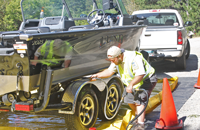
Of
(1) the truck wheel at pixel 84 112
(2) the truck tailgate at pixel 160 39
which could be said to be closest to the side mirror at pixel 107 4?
(2) the truck tailgate at pixel 160 39

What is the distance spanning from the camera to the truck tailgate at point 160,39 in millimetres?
8094

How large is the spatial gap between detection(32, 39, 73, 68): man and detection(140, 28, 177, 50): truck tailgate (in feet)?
15.9

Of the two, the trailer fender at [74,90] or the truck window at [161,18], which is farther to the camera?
the truck window at [161,18]

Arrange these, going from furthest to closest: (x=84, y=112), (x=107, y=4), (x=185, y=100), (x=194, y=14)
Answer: (x=194, y=14)
(x=107, y=4)
(x=185, y=100)
(x=84, y=112)

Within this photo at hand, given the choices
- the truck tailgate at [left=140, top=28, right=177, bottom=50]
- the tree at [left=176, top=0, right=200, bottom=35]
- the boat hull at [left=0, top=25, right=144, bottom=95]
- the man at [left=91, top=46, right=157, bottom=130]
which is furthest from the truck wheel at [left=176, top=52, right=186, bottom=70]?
the tree at [left=176, top=0, right=200, bottom=35]

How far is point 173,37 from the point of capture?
808 cm

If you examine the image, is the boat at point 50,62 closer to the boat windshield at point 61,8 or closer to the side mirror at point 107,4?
the boat windshield at point 61,8

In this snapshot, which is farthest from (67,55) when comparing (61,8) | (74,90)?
(61,8)

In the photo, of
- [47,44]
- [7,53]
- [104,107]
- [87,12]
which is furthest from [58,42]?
[87,12]

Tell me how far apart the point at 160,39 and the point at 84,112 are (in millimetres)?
4939

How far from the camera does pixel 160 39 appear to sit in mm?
8211

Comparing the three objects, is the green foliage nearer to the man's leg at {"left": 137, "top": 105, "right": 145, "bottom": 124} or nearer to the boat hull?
the boat hull

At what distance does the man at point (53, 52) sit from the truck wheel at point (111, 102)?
106 centimetres

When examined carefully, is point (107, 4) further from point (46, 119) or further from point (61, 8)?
point (46, 119)
